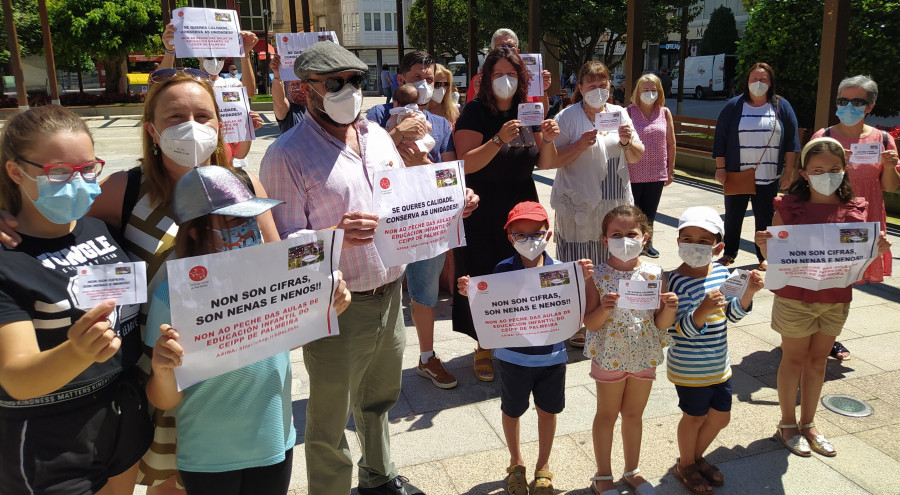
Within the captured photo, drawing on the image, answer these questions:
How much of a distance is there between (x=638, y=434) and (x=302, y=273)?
1.98 meters

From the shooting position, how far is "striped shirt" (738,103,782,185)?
6.16 m

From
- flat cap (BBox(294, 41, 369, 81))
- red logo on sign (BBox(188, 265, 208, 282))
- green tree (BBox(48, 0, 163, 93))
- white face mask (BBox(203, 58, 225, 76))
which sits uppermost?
green tree (BBox(48, 0, 163, 93))

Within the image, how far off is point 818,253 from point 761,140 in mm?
3205

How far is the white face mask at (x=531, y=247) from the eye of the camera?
3168 millimetres

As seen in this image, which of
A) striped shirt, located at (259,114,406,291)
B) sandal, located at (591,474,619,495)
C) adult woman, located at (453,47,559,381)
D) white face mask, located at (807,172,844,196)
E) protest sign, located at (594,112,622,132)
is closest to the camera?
striped shirt, located at (259,114,406,291)

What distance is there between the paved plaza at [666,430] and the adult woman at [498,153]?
98 cm

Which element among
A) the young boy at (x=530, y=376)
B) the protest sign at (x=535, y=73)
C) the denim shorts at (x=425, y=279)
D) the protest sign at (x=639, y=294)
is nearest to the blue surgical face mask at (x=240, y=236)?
the young boy at (x=530, y=376)

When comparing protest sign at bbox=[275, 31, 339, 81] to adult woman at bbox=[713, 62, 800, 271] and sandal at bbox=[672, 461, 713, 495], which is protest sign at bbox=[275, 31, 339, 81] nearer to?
adult woman at bbox=[713, 62, 800, 271]

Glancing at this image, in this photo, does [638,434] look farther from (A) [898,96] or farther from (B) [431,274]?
(A) [898,96]

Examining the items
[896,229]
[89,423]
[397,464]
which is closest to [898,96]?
[896,229]

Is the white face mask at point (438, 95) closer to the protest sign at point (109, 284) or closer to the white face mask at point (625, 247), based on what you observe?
the white face mask at point (625, 247)

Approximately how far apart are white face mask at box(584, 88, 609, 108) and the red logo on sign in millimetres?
3436

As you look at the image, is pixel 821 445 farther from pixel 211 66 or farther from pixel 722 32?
pixel 722 32

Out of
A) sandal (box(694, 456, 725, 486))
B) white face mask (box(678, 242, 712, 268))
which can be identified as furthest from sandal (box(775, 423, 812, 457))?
white face mask (box(678, 242, 712, 268))
